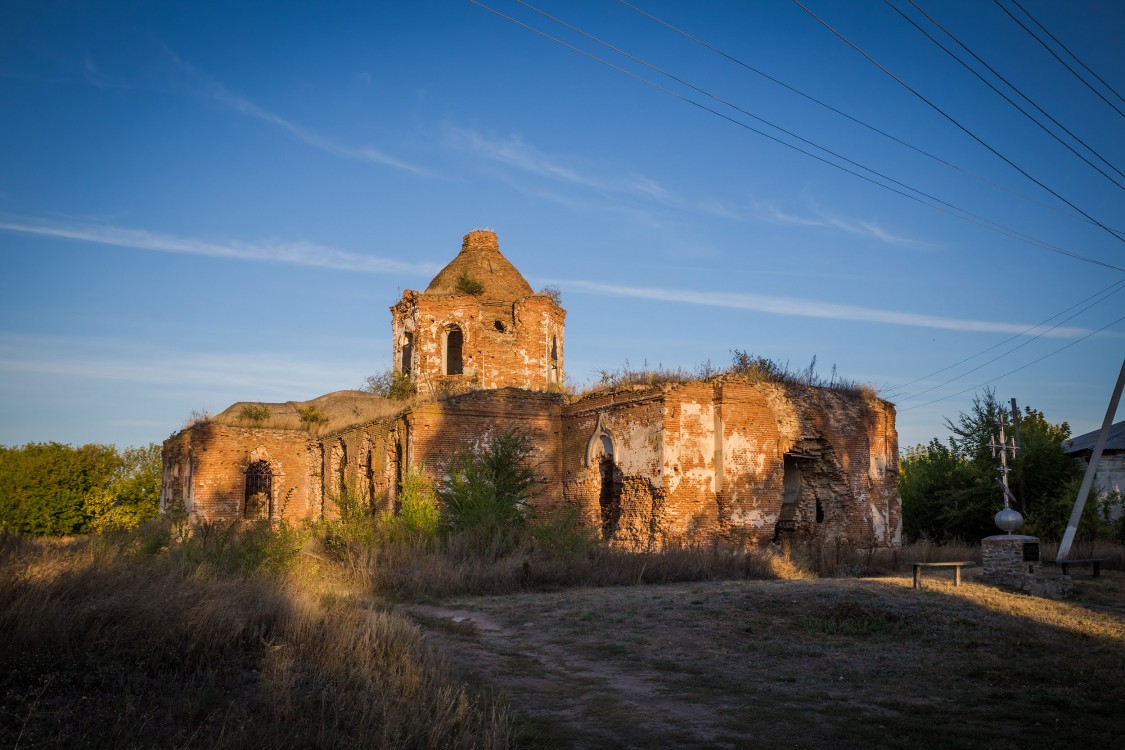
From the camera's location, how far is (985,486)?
79.1 feet

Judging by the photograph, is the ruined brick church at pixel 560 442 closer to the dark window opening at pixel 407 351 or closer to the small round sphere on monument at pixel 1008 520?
the dark window opening at pixel 407 351

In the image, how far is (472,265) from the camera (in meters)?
27.8

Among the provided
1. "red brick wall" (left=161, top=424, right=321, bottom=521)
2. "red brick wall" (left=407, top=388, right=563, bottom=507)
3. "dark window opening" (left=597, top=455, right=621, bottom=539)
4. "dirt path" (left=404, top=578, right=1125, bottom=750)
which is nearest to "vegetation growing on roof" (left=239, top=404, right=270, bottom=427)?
"red brick wall" (left=161, top=424, right=321, bottom=521)

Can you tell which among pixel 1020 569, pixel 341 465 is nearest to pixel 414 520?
pixel 341 465

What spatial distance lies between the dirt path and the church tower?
1416cm

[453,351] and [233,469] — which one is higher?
[453,351]

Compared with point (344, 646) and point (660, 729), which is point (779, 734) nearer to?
point (660, 729)

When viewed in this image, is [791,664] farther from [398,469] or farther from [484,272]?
[484,272]

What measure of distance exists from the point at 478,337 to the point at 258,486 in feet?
29.0

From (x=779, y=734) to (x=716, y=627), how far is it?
3868 mm

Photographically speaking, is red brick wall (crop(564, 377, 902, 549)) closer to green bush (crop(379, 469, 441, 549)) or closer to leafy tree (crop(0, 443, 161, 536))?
green bush (crop(379, 469, 441, 549))

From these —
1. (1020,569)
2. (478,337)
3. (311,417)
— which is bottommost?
(1020,569)

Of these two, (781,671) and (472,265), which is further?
(472,265)

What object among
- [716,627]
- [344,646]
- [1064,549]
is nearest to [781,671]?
[716,627]
